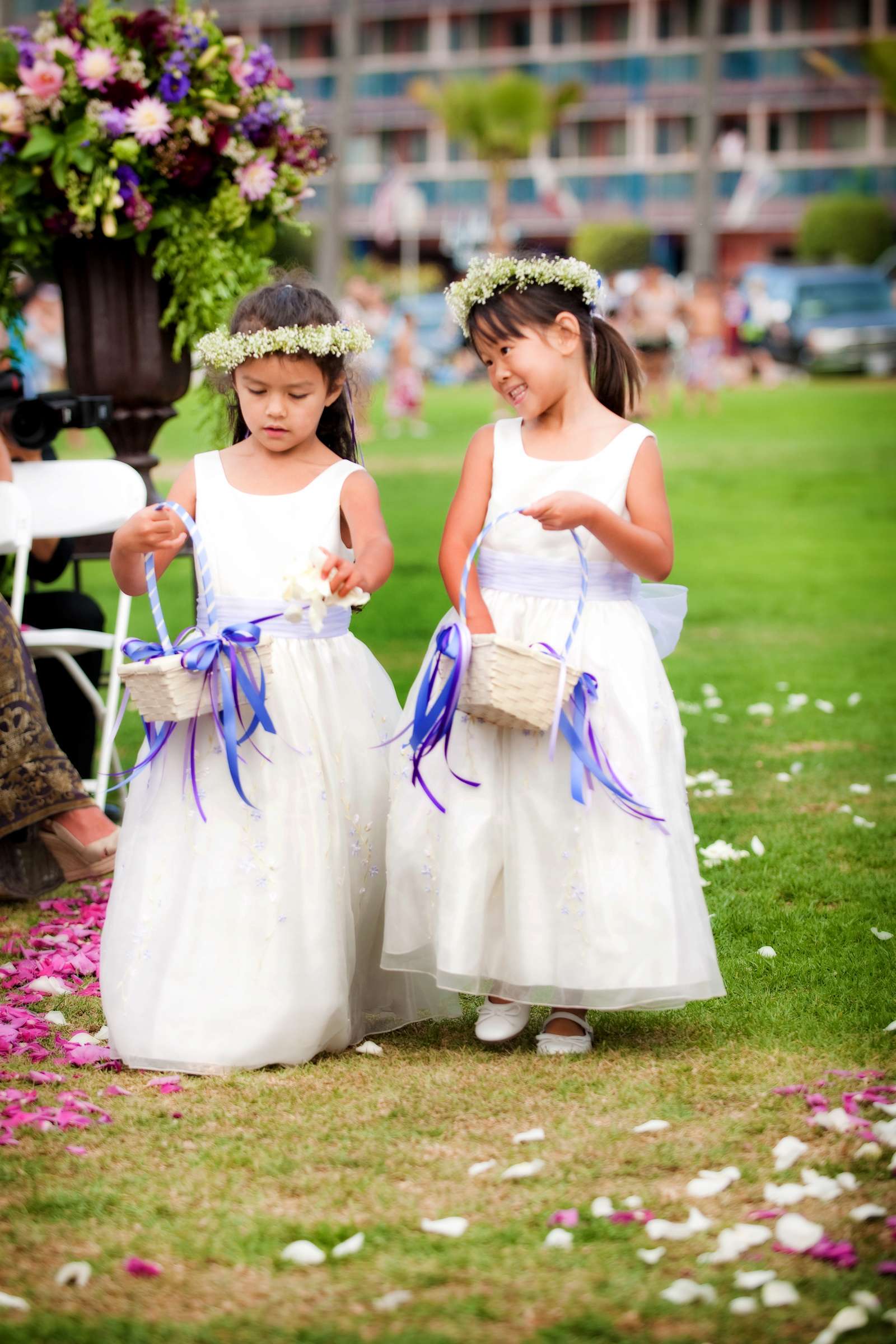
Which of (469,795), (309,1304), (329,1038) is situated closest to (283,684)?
(469,795)

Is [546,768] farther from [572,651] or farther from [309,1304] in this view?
→ [309,1304]

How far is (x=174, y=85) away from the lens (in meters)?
5.35

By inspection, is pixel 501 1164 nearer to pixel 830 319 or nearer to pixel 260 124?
pixel 260 124

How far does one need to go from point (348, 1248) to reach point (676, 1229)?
51 cm

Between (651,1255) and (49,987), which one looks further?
(49,987)

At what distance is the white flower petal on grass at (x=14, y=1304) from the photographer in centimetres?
240

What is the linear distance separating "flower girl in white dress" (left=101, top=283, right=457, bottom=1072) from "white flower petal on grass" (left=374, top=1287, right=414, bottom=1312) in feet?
3.41

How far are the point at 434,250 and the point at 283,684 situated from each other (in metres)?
59.6

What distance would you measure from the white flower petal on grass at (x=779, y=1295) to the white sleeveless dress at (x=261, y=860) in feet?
4.18

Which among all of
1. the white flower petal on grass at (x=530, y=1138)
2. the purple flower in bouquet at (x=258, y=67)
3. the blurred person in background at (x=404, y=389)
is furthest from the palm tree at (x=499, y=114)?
the white flower petal on grass at (x=530, y=1138)

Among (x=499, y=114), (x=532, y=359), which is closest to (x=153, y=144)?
(x=532, y=359)

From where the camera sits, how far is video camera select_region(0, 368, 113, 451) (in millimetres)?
5395

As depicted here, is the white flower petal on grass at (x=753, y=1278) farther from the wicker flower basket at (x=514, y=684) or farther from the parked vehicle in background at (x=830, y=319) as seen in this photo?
the parked vehicle in background at (x=830, y=319)

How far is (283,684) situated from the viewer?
Answer: 355 centimetres
